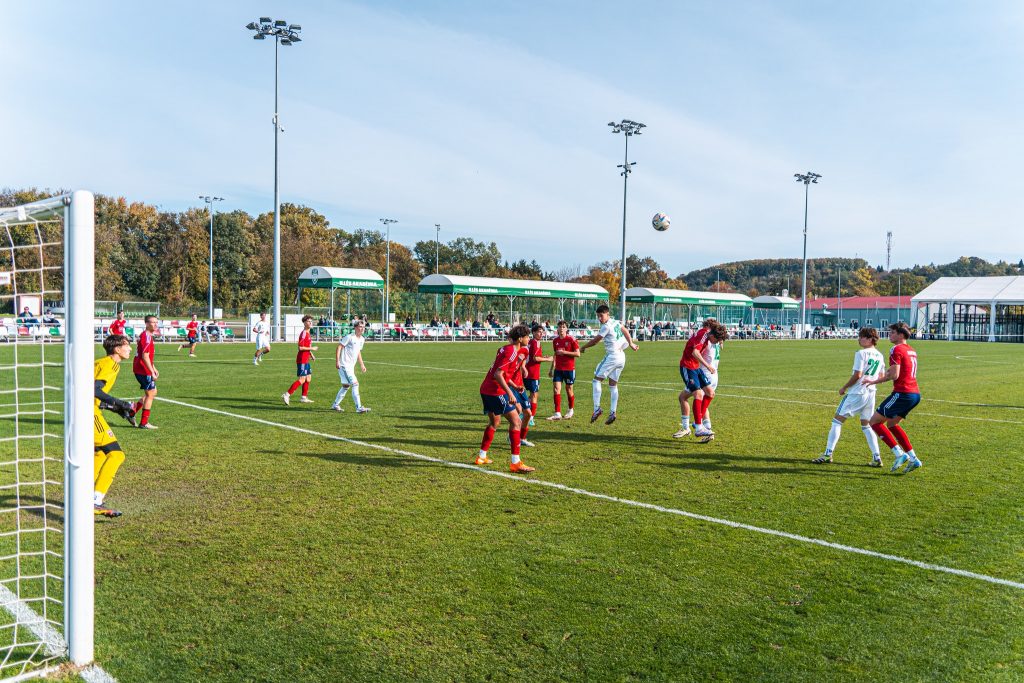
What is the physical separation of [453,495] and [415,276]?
80499 mm

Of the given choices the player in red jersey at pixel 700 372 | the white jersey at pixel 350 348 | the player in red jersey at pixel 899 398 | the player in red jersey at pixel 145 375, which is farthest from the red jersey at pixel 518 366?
the player in red jersey at pixel 145 375

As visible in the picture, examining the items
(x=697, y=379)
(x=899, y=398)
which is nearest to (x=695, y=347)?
(x=697, y=379)

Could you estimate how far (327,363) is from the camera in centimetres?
2527

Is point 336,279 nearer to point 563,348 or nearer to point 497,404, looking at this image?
point 563,348

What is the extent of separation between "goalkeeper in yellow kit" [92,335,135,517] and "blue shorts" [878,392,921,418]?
798 centimetres

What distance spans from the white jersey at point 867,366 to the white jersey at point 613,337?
4130 mm

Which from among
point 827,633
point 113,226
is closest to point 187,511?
point 827,633

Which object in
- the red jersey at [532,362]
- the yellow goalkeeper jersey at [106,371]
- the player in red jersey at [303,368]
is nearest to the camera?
the yellow goalkeeper jersey at [106,371]

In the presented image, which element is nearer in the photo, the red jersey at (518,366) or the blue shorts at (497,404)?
the blue shorts at (497,404)

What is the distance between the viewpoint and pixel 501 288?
1928 inches

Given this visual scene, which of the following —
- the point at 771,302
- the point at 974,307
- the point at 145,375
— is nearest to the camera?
the point at 145,375

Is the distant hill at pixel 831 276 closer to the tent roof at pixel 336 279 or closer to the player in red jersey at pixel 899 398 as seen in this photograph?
the tent roof at pixel 336 279

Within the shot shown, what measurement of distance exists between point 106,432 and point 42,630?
2.54 m

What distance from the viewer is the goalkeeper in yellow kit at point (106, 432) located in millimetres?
6566
